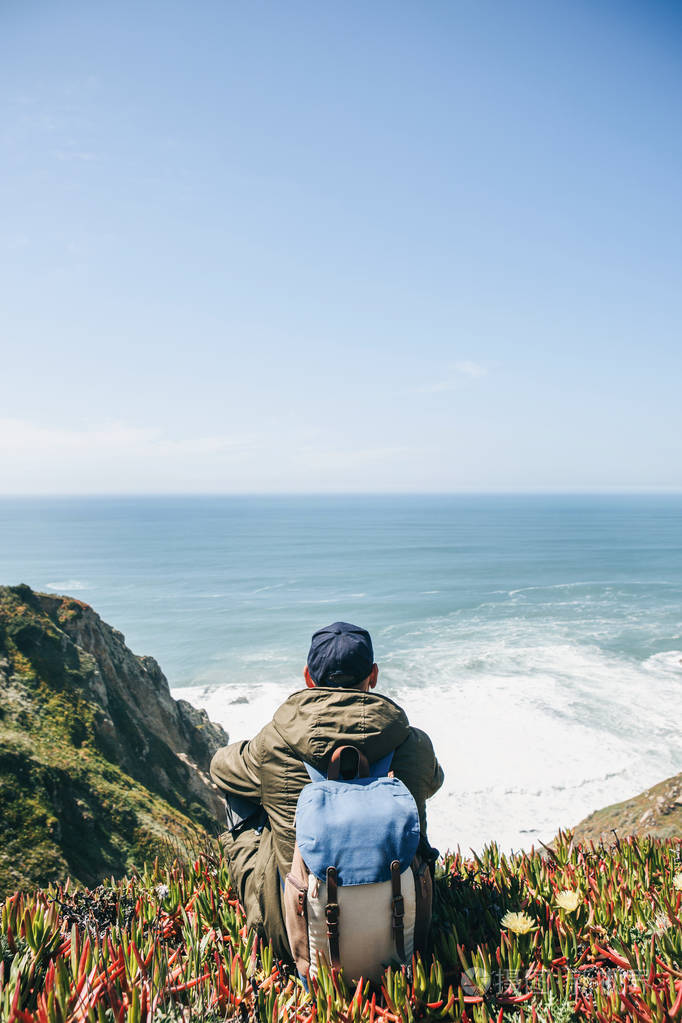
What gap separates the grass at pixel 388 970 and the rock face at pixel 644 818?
21.6ft

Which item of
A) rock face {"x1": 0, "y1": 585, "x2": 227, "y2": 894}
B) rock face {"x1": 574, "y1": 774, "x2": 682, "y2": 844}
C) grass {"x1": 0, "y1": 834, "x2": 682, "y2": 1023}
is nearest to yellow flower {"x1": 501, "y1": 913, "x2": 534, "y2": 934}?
grass {"x1": 0, "y1": 834, "x2": 682, "y2": 1023}

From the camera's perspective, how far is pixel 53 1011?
2.28 metres

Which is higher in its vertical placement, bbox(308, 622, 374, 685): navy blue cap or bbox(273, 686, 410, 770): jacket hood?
bbox(308, 622, 374, 685): navy blue cap

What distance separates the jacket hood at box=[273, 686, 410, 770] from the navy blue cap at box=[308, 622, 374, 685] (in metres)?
0.15

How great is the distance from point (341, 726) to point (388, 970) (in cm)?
106

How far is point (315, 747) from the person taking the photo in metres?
2.82

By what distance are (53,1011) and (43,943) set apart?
743 millimetres

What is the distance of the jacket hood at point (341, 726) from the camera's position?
→ 282cm

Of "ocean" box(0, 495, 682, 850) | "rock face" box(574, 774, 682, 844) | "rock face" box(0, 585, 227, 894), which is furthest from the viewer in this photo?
"ocean" box(0, 495, 682, 850)

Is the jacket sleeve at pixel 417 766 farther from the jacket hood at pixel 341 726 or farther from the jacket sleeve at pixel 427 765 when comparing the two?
the jacket hood at pixel 341 726

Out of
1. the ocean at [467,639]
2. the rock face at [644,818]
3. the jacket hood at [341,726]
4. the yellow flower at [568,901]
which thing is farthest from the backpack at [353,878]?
the ocean at [467,639]

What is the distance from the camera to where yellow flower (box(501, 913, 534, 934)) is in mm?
Result: 3133

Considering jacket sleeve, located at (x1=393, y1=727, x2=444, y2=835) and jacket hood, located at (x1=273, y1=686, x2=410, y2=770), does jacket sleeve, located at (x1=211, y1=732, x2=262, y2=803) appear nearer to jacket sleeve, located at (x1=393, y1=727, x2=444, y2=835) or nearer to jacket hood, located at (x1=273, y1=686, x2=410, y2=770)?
jacket hood, located at (x1=273, y1=686, x2=410, y2=770)

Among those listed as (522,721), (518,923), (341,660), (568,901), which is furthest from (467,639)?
(341,660)
